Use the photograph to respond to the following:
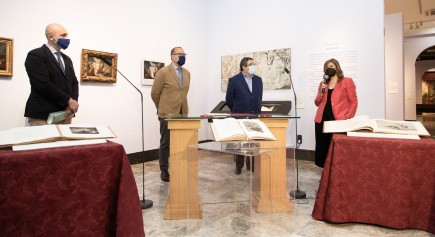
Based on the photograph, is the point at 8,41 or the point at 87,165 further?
the point at 8,41

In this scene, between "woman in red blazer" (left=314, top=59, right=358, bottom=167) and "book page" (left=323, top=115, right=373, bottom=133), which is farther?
"woman in red blazer" (left=314, top=59, right=358, bottom=167)

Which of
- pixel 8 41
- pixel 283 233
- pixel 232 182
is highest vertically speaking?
pixel 8 41

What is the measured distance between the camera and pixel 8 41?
13.7 feet

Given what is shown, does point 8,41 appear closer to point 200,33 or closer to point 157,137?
point 157,137

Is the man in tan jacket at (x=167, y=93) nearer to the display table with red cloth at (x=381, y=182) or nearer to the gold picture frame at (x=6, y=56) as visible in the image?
the gold picture frame at (x=6, y=56)

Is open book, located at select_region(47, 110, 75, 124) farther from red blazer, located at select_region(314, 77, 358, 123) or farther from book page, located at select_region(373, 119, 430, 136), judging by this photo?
red blazer, located at select_region(314, 77, 358, 123)

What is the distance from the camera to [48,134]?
1860mm

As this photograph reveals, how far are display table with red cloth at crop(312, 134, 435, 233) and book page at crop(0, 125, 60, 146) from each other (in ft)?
7.37

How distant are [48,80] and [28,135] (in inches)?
62.4

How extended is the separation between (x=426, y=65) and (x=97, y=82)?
25016mm

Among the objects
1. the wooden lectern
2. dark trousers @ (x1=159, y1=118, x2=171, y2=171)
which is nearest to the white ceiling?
dark trousers @ (x1=159, y1=118, x2=171, y2=171)

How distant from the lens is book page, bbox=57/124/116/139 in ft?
6.38

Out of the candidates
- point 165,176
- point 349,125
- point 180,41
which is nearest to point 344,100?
point 349,125

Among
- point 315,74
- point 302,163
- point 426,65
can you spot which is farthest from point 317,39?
point 426,65
